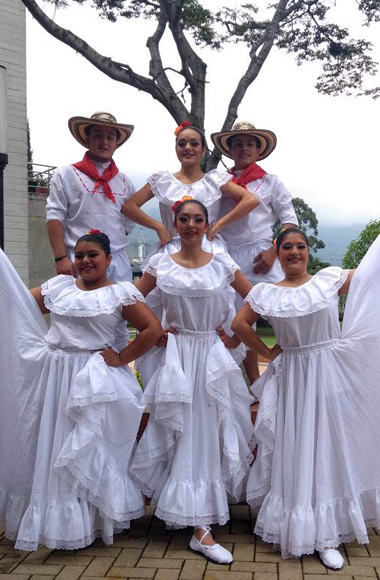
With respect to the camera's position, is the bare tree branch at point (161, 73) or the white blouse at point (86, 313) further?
the bare tree branch at point (161, 73)

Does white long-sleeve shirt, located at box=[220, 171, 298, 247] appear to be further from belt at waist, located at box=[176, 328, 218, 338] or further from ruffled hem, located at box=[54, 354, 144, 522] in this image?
ruffled hem, located at box=[54, 354, 144, 522]

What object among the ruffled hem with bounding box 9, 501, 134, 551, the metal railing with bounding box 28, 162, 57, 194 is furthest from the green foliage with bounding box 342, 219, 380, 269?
the ruffled hem with bounding box 9, 501, 134, 551

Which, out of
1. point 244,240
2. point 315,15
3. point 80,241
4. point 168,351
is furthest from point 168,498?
point 315,15

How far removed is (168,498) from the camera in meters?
3.67

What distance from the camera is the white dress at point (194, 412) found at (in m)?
3.68

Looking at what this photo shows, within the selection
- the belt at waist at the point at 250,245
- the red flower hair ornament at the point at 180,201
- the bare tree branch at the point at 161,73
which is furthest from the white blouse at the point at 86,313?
the bare tree branch at the point at 161,73

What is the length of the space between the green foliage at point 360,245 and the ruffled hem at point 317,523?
18519 millimetres

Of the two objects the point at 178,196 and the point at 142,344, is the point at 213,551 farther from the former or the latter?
the point at 178,196

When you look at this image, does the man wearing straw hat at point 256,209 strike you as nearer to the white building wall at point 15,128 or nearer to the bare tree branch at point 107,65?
the bare tree branch at point 107,65

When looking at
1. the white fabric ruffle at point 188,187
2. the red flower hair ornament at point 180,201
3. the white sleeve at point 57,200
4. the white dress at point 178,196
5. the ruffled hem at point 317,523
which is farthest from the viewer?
the white sleeve at point 57,200

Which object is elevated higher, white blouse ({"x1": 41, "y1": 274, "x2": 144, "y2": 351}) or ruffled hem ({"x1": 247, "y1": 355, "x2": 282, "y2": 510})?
white blouse ({"x1": 41, "y1": 274, "x2": 144, "y2": 351})

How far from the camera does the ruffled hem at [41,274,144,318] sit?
3715mm

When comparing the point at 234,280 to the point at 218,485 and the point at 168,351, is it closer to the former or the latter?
the point at 168,351

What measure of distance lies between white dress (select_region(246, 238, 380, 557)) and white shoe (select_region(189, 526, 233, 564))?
25 centimetres
